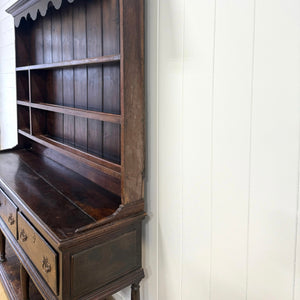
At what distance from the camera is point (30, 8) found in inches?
76.2

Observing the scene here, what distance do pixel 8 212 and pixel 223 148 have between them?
1.33 m

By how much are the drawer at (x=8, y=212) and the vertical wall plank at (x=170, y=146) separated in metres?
0.83

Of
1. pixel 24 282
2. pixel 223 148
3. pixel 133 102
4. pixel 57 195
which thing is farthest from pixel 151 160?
pixel 24 282

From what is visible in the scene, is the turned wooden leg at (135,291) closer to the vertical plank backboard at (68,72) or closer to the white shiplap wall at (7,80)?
the vertical plank backboard at (68,72)

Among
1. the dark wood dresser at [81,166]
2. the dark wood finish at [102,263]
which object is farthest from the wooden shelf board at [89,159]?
the dark wood finish at [102,263]

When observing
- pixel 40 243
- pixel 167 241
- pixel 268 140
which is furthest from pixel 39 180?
pixel 268 140

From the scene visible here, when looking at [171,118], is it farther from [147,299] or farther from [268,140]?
[147,299]

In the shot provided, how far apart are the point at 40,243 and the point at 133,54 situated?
2.99 feet

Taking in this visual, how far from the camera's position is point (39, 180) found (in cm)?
182

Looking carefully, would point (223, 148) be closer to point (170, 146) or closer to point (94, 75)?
point (170, 146)

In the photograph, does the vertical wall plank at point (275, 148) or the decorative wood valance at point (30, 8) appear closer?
the vertical wall plank at point (275, 148)

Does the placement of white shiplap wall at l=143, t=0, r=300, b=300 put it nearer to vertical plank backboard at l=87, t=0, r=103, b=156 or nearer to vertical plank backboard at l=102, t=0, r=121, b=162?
vertical plank backboard at l=102, t=0, r=121, b=162

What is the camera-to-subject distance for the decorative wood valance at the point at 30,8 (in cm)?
170

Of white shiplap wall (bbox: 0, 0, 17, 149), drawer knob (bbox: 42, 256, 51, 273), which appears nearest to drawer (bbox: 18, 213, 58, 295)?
drawer knob (bbox: 42, 256, 51, 273)
